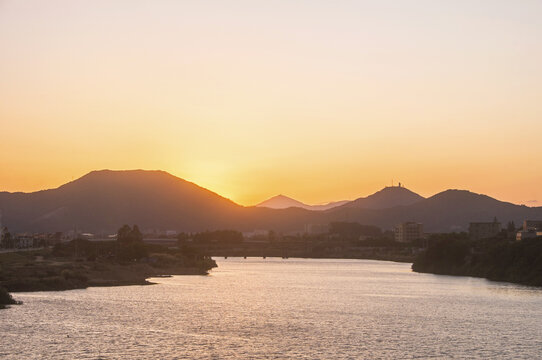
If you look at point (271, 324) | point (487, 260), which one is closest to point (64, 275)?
point (271, 324)

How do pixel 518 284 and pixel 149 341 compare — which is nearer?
pixel 149 341

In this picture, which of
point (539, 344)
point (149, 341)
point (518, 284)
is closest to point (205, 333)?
point (149, 341)

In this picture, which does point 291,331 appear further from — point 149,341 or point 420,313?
point 420,313

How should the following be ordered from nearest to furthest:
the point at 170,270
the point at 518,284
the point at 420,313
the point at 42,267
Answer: the point at 420,313 < the point at 42,267 < the point at 518,284 < the point at 170,270

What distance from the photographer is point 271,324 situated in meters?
77.1

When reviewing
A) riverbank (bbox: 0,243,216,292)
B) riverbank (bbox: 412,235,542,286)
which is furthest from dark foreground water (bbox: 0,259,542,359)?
riverbank (bbox: 412,235,542,286)

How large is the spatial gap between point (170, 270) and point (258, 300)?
8174 cm

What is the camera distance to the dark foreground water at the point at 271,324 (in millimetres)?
59875

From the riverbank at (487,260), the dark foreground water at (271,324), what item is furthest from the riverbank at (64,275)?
the riverbank at (487,260)

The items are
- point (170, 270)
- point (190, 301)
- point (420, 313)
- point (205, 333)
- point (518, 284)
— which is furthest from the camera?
point (170, 270)

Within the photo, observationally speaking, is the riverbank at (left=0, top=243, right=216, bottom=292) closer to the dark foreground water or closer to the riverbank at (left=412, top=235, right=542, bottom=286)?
the dark foreground water

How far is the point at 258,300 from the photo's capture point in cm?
10675

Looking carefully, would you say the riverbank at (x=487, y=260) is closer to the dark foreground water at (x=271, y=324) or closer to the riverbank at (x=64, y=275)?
the dark foreground water at (x=271, y=324)

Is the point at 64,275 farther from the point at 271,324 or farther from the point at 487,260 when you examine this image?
the point at 487,260
